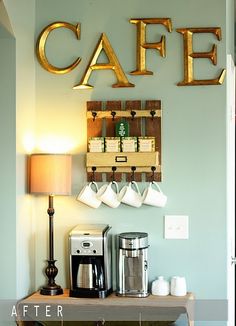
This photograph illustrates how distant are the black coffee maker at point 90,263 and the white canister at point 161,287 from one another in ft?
0.77

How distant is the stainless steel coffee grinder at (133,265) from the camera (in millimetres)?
3102

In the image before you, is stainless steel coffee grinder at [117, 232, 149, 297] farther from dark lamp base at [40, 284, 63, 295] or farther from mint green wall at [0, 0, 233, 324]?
dark lamp base at [40, 284, 63, 295]

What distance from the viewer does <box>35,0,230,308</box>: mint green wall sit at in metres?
3.23

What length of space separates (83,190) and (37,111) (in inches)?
20.3

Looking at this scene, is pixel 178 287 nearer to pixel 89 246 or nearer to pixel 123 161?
pixel 89 246

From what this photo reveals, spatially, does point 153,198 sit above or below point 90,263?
above

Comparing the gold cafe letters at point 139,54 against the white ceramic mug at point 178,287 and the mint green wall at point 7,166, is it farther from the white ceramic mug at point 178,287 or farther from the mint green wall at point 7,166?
the white ceramic mug at point 178,287

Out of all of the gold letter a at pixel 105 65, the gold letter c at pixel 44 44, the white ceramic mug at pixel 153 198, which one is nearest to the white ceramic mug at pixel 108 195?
the white ceramic mug at pixel 153 198

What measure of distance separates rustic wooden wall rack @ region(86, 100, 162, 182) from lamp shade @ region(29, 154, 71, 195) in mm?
186

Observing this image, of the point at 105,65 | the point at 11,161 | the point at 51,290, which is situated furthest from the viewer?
the point at 105,65

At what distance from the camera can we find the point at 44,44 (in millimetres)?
3336

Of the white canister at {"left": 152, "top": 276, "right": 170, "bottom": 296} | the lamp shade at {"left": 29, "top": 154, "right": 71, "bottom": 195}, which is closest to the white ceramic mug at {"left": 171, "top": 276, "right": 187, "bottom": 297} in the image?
the white canister at {"left": 152, "top": 276, "right": 170, "bottom": 296}

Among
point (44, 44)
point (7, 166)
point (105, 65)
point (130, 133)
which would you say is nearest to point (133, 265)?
point (130, 133)

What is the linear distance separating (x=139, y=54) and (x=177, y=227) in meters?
0.95
